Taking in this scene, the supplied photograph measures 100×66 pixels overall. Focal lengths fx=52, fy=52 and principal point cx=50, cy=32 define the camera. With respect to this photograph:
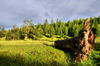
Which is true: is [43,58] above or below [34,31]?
below

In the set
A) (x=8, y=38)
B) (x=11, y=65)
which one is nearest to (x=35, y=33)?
(x=8, y=38)

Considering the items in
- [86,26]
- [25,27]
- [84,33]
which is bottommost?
[84,33]

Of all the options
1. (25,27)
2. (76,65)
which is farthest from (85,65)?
(25,27)

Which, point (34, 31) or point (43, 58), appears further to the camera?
point (34, 31)

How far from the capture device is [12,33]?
5669cm

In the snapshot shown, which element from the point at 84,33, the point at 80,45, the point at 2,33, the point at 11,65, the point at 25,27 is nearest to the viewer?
the point at 11,65

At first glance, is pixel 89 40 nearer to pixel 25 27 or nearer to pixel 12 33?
pixel 25 27

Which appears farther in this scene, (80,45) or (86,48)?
(80,45)

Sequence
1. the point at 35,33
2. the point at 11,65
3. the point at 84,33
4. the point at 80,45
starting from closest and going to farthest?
the point at 11,65
the point at 84,33
the point at 80,45
the point at 35,33

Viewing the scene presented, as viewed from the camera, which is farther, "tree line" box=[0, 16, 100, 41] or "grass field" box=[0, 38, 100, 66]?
"tree line" box=[0, 16, 100, 41]

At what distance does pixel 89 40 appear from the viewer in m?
5.47

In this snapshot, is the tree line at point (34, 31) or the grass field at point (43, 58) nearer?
the grass field at point (43, 58)

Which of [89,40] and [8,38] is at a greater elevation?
[89,40]

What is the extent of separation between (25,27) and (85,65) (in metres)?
45.7
